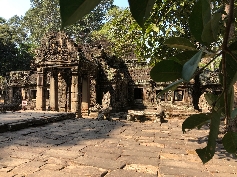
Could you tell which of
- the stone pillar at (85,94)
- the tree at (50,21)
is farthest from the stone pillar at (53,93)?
the tree at (50,21)

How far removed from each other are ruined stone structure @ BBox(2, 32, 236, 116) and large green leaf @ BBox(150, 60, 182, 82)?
10.9 m

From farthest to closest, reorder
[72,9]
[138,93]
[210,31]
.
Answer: [138,93] < [210,31] < [72,9]

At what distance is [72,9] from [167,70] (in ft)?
0.92

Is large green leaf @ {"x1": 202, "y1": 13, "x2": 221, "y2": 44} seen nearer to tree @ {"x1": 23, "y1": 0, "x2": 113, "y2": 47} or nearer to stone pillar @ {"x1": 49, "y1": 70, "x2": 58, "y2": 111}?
stone pillar @ {"x1": 49, "y1": 70, "x2": 58, "y2": 111}

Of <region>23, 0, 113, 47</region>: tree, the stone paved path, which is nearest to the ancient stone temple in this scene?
the stone paved path

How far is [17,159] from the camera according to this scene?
3.19 meters

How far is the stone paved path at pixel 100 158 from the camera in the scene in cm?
288

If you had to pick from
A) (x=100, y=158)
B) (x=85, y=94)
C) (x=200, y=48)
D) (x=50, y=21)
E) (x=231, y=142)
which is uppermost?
(x=50, y=21)

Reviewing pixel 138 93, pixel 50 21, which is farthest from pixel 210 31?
pixel 50 21

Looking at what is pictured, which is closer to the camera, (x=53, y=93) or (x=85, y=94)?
(x=53, y=93)

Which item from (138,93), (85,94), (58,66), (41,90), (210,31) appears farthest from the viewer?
(138,93)

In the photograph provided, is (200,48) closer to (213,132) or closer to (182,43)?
(182,43)

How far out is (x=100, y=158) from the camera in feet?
11.4

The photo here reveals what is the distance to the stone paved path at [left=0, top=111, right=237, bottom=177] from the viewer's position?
2.88 metres
